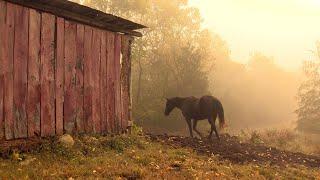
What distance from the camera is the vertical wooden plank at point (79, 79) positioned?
12406 millimetres

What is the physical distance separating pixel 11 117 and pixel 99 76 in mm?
3766

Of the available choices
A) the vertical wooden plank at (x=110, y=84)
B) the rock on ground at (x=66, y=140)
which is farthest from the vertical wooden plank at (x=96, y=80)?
the rock on ground at (x=66, y=140)

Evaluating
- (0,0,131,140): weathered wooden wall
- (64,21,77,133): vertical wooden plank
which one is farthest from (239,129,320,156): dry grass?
(64,21,77,133): vertical wooden plank

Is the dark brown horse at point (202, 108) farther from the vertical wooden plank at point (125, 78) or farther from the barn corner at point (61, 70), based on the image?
the barn corner at point (61, 70)

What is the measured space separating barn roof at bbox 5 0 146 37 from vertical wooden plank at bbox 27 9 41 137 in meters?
0.33

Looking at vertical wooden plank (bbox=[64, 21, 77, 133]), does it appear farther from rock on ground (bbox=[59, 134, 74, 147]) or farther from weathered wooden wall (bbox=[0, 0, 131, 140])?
rock on ground (bbox=[59, 134, 74, 147])

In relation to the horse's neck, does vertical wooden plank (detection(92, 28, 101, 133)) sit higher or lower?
higher

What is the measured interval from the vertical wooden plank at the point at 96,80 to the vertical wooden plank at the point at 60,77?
4.66ft

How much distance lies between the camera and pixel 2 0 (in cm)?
991

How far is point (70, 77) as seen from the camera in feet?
39.9

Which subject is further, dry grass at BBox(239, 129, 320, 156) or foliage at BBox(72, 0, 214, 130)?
foliage at BBox(72, 0, 214, 130)

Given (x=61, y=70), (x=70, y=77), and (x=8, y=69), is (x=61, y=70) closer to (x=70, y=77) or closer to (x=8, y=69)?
(x=70, y=77)

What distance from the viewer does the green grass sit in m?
8.75

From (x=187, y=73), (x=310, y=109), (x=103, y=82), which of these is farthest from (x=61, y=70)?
(x=310, y=109)
